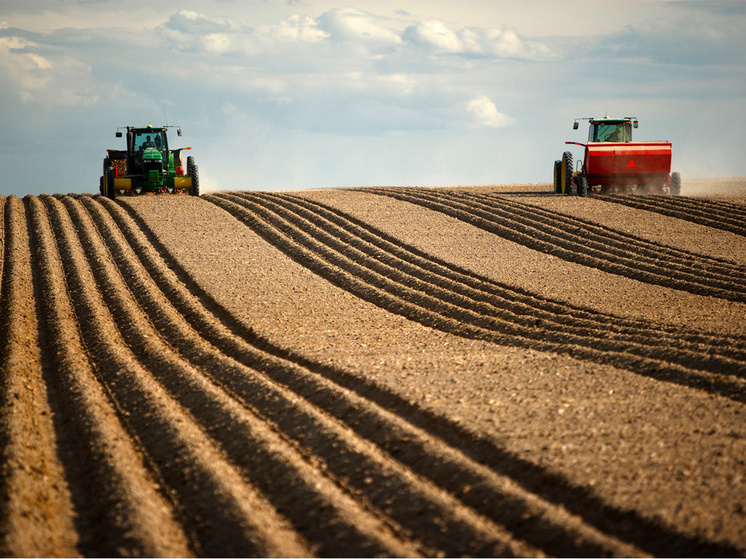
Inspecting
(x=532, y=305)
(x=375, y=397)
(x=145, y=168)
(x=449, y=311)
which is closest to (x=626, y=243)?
(x=532, y=305)

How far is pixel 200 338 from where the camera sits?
9.58m

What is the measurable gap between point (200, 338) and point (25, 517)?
489 centimetres

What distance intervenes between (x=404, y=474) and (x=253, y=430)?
163cm

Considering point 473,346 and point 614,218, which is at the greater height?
point 614,218

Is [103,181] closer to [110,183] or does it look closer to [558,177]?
[110,183]

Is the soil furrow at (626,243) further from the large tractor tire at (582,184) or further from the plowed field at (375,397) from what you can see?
the large tractor tire at (582,184)

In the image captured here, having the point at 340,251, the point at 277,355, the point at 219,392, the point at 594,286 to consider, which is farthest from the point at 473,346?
the point at 340,251

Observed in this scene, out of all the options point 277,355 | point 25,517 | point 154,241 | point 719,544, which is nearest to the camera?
point 719,544

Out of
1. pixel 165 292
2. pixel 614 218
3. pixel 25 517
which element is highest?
pixel 614 218

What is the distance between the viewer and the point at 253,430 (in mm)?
6102

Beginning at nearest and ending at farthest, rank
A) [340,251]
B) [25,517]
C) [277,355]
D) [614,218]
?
[25,517] → [277,355] → [340,251] → [614,218]

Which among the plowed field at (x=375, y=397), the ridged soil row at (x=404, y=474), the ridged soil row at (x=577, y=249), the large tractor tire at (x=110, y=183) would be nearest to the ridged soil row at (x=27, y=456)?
the plowed field at (x=375, y=397)

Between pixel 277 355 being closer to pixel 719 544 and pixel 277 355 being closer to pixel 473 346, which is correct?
pixel 473 346

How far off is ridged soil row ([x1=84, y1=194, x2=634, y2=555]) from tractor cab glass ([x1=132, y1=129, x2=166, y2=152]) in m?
15.4
